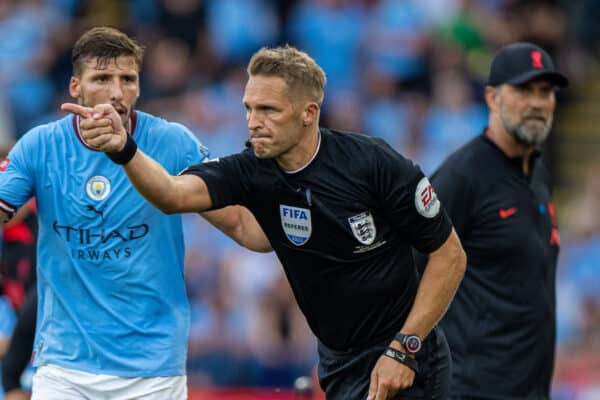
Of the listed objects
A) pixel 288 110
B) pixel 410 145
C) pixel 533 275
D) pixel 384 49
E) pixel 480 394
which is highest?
pixel 384 49

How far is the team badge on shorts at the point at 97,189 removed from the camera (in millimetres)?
5988

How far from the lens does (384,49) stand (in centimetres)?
1448

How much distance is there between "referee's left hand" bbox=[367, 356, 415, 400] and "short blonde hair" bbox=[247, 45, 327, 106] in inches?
46.4

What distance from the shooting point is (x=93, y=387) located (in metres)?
5.95

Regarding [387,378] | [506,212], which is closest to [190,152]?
[387,378]

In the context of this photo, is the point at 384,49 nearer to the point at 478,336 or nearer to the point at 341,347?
the point at 478,336

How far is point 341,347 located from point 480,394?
4.14ft

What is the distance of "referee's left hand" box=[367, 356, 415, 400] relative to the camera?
18.3 ft

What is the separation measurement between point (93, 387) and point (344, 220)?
1.41 meters

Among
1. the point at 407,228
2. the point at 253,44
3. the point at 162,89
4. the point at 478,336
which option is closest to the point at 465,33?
the point at 253,44

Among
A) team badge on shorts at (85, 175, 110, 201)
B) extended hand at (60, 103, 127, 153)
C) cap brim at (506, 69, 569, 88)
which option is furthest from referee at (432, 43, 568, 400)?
extended hand at (60, 103, 127, 153)

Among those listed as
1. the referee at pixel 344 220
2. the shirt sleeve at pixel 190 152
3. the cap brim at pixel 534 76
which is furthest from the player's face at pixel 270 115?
the cap brim at pixel 534 76

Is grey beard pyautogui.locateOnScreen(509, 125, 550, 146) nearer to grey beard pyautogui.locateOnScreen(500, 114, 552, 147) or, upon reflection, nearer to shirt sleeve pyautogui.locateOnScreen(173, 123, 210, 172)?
grey beard pyautogui.locateOnScreen(500, 114, 552, 147)

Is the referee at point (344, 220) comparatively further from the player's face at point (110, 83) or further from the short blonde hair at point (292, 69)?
the player's face at point (110, 83)
